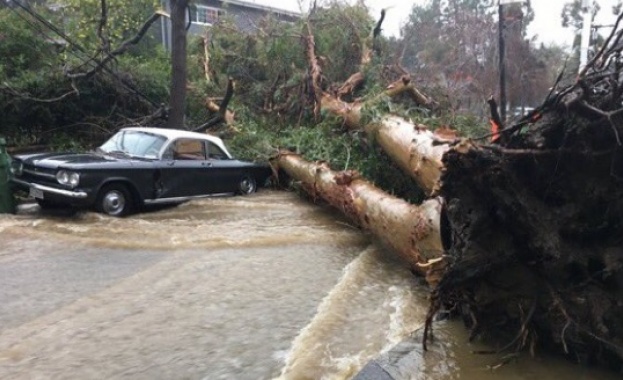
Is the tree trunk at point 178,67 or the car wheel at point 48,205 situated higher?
the tree trunk at point 178,67

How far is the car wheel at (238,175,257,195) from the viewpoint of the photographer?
10.8 m

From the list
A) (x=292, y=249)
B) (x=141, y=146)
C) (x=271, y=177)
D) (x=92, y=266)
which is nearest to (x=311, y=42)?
(x=271, y=177)

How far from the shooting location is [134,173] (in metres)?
8.54

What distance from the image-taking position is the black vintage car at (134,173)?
7875 mm

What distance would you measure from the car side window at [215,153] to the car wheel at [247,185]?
61 centimetres

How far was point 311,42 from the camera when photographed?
13688 millimetres

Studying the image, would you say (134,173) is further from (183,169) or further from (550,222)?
(550,222)

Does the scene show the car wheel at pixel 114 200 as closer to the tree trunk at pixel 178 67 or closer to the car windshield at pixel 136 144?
the car windshield at pixel 136 144

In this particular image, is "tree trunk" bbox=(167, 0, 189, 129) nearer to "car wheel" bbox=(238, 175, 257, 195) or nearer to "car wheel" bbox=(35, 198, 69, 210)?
"car wheel" bbox=(238, 175, 257, 195)

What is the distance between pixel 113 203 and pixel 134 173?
54 cm

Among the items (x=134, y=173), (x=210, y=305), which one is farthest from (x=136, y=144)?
(x=210, y=305)

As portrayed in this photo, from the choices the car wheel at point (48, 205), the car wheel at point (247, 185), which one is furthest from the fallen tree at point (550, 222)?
the car wheel at point (247, 185)

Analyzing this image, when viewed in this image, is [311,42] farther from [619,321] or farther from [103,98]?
[619,321]

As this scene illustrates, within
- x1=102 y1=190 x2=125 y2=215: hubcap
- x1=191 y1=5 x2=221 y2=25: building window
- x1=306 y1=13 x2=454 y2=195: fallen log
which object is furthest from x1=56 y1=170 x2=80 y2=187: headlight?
x1=191 y1=5 x2=221 y2=25: building window
